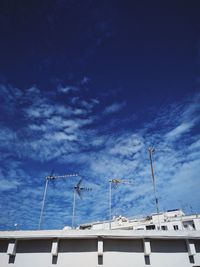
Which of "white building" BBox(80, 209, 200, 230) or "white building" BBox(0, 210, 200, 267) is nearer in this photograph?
"white building" BBox(0, 210, 200, 267)

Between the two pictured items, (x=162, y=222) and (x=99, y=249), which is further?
(x=162, y=222)

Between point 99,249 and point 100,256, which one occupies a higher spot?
point 99,249

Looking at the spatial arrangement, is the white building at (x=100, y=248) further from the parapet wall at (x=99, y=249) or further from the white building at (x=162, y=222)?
the white building at (x=162, y=222)

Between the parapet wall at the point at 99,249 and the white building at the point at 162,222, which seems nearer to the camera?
the parapet wall at the point at 99,249

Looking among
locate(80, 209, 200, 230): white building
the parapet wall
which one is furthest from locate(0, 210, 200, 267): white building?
locate(80, 209, 200, 230): white building

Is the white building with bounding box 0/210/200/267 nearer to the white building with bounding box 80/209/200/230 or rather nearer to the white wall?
the white wall

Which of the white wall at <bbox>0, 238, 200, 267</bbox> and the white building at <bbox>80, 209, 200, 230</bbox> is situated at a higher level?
the white building at <bbox>80, 209, 200, 230</bbox>

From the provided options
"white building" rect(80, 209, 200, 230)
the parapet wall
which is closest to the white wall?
the parapet wall

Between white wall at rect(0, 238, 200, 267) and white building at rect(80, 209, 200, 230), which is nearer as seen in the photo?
white wall at rect(0, 238, 200, 267)

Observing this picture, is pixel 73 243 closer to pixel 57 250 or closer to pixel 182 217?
pixel 57 250

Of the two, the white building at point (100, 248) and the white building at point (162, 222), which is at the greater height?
the white building at point (162, 222)

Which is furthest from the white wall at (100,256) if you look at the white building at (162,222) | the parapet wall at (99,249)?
the white building at (162,222)

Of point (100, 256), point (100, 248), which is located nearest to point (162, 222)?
point (100, 256)

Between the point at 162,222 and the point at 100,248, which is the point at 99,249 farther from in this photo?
the point at 162,222
